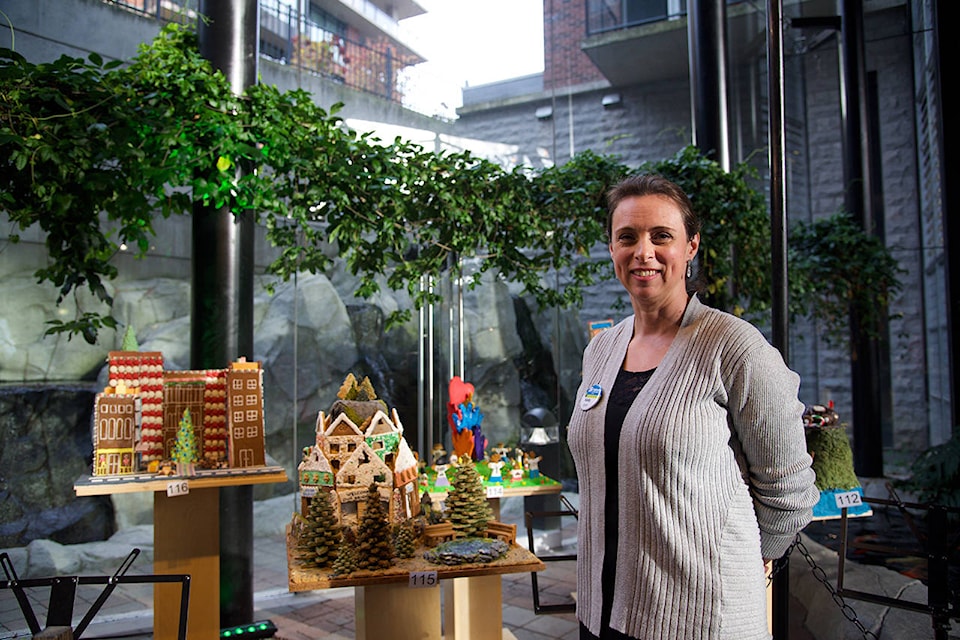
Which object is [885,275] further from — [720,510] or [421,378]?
[720,510]

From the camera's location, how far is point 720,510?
1436mm

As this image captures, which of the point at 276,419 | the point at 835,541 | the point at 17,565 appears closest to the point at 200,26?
the point at 276,419

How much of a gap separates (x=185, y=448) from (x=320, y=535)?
42.1 inches

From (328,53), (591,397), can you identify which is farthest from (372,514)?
(328,53)

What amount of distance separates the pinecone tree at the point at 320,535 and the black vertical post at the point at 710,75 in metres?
4.17

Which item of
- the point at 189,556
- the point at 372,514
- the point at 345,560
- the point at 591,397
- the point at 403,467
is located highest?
the point at 591,397

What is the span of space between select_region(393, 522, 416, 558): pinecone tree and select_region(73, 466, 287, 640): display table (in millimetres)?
868

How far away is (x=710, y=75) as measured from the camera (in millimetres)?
5555

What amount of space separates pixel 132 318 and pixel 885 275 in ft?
24.0

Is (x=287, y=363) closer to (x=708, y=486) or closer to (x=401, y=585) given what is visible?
(x=401, y=585)

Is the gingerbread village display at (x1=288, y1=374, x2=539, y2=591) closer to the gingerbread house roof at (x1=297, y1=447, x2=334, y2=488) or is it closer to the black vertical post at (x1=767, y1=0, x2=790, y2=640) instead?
the gingerbread house roof at (x1=297, y1=447, x2=334, y2=488)

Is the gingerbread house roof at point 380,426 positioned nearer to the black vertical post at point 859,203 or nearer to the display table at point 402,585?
the display table at point 402,585

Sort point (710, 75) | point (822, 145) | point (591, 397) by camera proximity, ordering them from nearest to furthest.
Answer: point (591, 397) → point (710, 75) → point (822, 145)

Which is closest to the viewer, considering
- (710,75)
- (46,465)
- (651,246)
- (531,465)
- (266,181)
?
(651,246)
